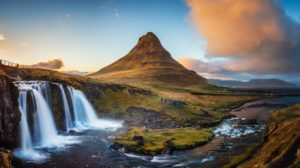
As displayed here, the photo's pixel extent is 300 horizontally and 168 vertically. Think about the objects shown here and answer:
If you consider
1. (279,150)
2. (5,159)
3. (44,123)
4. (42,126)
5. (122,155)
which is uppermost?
(279,150)

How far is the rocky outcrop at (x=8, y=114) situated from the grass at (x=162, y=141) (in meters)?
20.1

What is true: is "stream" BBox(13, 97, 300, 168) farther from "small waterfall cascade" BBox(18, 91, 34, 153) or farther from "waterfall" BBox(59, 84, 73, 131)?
"waterfall" BBox(59, 84, 73, 131)

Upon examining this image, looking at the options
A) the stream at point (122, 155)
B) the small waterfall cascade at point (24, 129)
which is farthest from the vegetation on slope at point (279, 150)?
the small waterfall cascade at point (24, 129)

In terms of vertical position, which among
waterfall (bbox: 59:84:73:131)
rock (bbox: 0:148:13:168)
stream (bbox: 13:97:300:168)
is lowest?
stream (bbox: 13:97:300:168)

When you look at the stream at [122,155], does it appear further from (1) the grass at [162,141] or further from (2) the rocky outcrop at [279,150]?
(2) the rocky outcrop at [279,150]

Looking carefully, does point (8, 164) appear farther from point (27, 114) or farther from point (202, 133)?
point (202, 133)

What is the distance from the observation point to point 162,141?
67.0 m

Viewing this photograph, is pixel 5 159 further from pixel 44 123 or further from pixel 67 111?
pixel 67 111

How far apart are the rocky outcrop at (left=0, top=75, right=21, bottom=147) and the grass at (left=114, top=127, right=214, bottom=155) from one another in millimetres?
20085

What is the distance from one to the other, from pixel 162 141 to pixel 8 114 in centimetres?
3083

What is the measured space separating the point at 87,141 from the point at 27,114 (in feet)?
46.4

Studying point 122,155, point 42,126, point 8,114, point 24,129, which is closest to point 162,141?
point 122,155

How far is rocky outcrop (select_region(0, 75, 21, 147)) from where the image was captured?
57531mm

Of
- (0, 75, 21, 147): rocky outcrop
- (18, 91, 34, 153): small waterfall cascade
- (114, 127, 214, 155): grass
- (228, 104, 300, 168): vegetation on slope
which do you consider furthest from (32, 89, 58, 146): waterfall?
(228, 104, 300, 168): vegetation on slope
